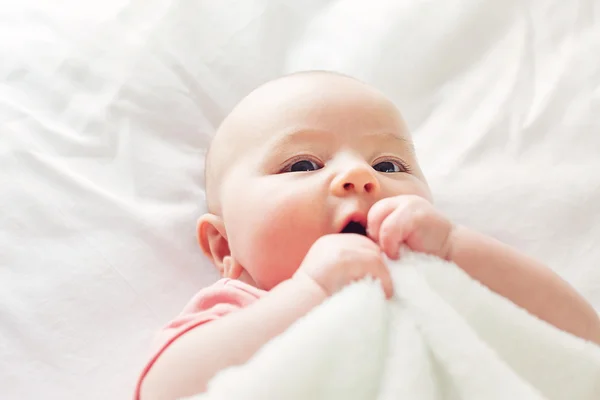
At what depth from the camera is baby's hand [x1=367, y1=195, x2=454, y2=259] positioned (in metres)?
0.72

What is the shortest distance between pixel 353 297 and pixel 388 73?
72 cm

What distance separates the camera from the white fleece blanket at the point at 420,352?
1.91ft

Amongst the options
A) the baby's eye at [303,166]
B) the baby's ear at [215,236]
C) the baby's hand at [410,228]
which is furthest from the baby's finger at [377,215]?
the baby's ear at [215,236]

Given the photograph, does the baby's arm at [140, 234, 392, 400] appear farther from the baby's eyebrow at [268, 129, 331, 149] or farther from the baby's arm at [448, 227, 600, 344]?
the baby's eyebrow at [268, 129, 331, 149]

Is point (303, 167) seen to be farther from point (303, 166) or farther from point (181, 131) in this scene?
point (181, 131)

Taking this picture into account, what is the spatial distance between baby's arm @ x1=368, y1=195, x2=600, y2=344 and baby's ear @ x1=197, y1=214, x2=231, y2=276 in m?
0.30

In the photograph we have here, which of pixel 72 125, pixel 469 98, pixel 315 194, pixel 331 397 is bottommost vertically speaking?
pixel 331 397

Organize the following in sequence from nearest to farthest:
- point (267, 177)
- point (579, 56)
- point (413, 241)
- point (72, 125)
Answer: point (413, 241)
point (267, 177)
point (72, 125)
point (579, 56)

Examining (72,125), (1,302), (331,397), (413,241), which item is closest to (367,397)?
(331,397)

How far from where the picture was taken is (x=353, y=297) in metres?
0.65

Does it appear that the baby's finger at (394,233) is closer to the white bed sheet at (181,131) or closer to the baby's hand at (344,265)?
the baby's hand at (344,265)

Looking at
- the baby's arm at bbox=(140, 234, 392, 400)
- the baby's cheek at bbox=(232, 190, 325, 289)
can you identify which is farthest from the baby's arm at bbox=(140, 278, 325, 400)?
the baby's cheek at bbox=(232, 190, 325, 289)

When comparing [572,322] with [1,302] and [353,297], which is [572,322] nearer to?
[353,297]

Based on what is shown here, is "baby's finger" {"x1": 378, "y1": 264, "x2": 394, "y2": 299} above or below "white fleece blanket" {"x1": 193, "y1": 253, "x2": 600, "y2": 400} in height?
above
